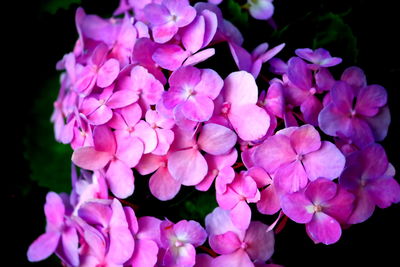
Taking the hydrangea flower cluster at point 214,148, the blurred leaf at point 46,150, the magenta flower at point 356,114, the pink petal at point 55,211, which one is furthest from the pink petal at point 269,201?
the blurred leaf at point 46,150

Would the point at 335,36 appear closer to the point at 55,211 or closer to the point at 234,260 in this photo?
the point at 234,260

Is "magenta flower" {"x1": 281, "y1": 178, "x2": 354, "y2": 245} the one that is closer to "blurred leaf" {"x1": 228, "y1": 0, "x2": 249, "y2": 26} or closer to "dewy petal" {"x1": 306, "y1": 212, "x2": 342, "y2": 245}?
"dewy petal" {"x1": 306, "y1": 212, "x2": 342, "y2": 245}

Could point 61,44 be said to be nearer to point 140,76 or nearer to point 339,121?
point 140,76

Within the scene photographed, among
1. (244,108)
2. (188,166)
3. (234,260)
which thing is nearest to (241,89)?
(244,108)

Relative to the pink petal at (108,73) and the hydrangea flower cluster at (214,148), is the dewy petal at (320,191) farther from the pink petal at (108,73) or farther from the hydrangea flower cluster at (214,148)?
the pink petal at (108,73)

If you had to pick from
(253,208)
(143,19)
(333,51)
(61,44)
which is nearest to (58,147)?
(61,44)

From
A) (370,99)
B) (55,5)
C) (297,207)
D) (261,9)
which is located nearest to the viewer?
(297,207)
